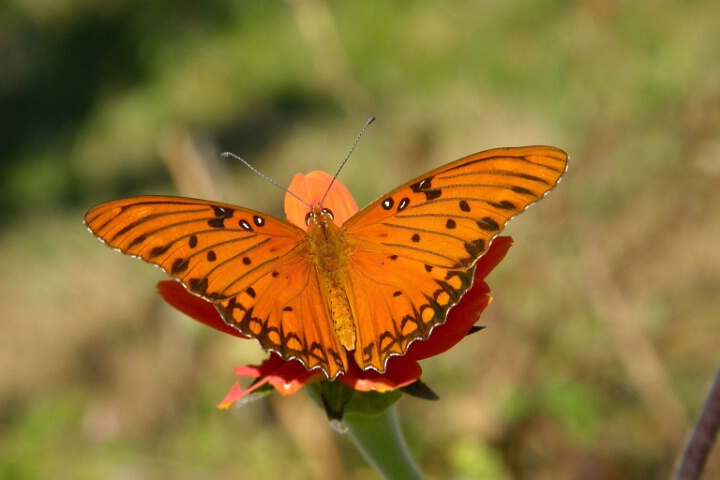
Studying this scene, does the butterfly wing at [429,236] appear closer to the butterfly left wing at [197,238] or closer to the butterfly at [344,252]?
the butterfly at [344,252]

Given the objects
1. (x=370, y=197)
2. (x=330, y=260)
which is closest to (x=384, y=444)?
(x=330, y=260)

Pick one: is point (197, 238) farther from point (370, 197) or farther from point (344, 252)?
point (370, 197)

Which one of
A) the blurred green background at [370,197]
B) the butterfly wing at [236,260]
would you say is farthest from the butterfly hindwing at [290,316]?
the blurred green background at [370,197]

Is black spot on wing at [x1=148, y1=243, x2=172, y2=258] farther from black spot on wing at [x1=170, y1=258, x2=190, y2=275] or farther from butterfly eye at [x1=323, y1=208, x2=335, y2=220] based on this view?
butterfly eye at [x1=323, y1=208, x2=335, y2=220]

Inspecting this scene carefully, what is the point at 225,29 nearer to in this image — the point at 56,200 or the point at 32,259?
the point at 56,200

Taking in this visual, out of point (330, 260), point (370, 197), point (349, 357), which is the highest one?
point (370, 197)
